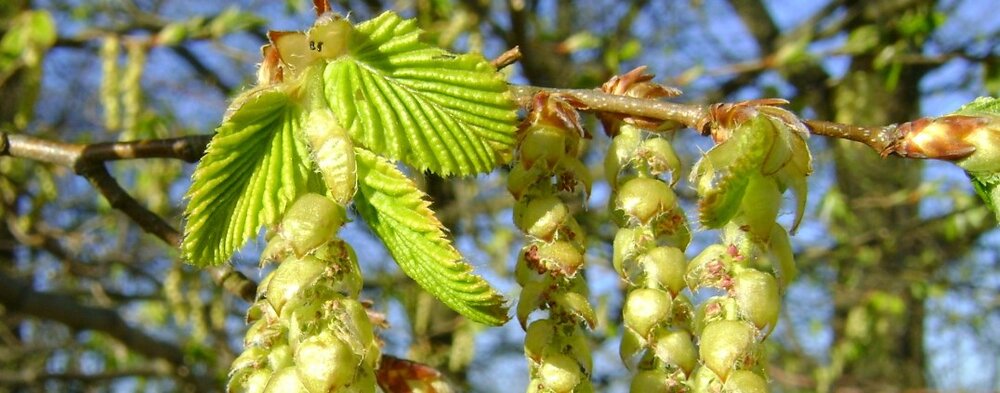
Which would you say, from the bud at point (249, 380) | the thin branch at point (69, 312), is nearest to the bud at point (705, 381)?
the bud at point (249, 380)

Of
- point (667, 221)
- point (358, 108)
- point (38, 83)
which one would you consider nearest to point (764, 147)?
point (667, 221)

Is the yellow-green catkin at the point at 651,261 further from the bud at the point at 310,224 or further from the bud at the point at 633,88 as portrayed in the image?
the bud at the point at 310,224

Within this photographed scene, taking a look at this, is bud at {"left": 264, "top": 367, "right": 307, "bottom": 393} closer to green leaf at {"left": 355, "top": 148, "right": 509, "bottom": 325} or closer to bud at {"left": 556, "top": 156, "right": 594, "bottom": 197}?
green leaf at {"left": 355, "top": 148, "right": 509, "bottom": 325}

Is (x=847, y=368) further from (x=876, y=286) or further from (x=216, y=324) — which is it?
(x=216, y=324)

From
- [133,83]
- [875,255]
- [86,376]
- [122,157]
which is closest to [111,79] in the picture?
[133,83]

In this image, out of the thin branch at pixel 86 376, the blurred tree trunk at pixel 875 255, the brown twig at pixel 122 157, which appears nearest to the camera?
the brown twig at pixel 122 157

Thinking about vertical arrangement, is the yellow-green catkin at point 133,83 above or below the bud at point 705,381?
above
